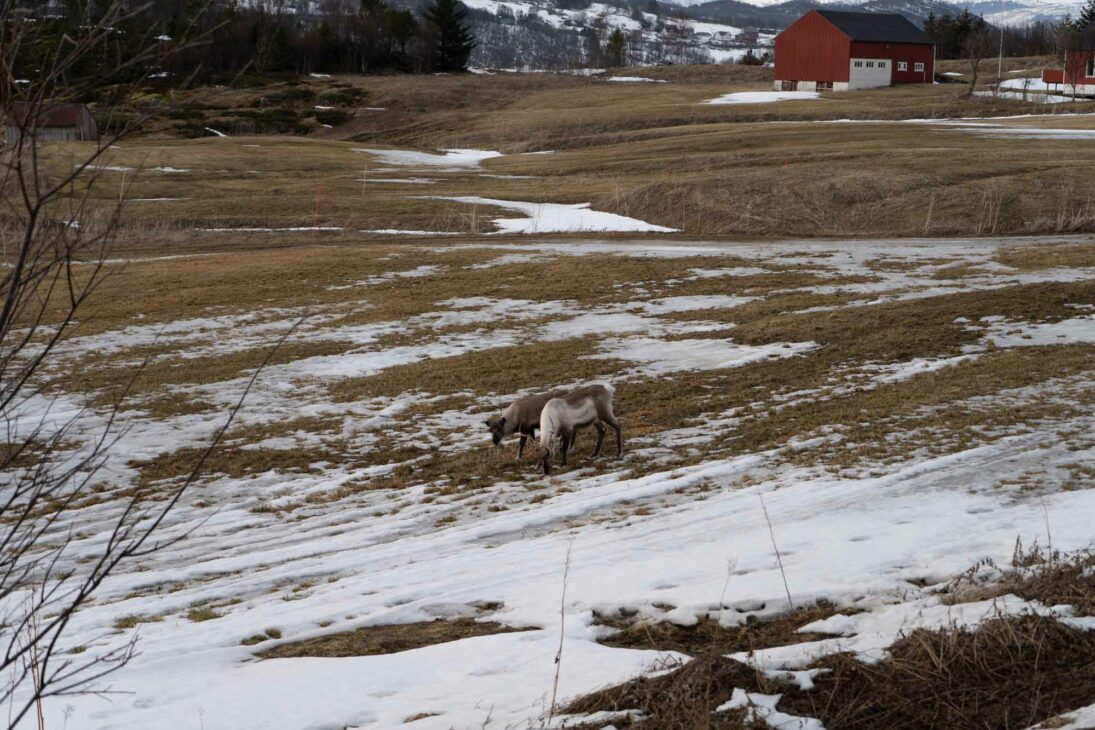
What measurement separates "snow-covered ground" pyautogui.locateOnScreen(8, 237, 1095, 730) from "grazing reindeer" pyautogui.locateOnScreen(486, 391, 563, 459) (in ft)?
2.44

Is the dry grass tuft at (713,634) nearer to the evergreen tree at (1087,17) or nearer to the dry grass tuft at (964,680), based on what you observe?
the dry grass tuft at (964,680)

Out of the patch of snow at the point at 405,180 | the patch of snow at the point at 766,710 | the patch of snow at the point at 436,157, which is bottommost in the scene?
the patch of snow at the point at 766,710

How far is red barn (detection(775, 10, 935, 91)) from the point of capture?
10094 cm

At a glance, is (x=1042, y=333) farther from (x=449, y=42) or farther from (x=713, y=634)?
(x=449, y=42)

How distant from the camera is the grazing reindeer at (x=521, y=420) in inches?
548

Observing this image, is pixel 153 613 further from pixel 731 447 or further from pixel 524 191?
pixel 524 191

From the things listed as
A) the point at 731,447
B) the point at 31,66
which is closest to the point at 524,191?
the point at 731,447

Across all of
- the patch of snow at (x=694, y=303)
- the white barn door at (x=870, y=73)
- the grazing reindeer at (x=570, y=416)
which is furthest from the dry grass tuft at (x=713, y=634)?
the white barn door at (x=870, y=73)

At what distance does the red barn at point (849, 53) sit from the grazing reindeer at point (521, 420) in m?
94.3

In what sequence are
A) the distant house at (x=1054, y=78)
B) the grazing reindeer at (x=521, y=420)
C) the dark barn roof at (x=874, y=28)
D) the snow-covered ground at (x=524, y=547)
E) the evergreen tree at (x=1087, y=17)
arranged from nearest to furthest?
the snow-covered ground at (x=524, y=547)
the grazing reindeer at (x=521, y=420)
the dark barn roof at (x=874, y=28)
the distant house at (x=1054, y=78)
the evergreen tree at (x=1087, y=17)

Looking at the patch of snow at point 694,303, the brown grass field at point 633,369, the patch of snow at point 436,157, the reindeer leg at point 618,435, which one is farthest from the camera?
the patch of snow at point 436,157

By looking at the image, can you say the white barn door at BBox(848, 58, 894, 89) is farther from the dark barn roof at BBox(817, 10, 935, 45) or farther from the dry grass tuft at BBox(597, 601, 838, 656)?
the dry grass tuft at BBox(597, 601, 838, 656)

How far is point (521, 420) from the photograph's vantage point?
1399 centimetres

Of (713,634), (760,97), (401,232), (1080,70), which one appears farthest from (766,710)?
(1080,70)
